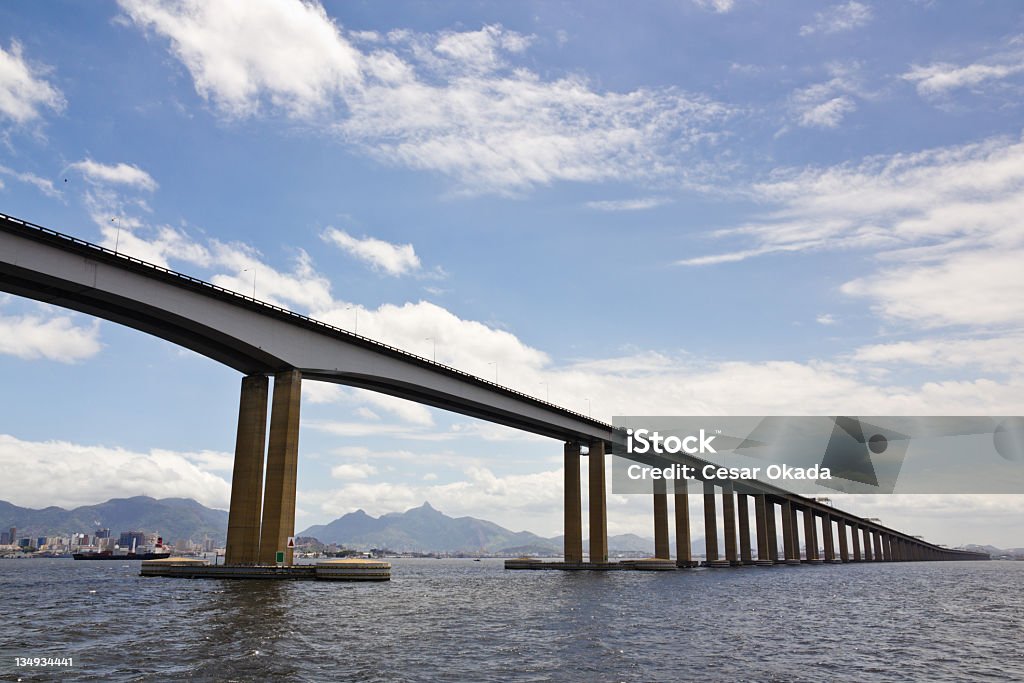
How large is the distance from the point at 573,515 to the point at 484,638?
285ft

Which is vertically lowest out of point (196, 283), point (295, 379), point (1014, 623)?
point (1014, 623)

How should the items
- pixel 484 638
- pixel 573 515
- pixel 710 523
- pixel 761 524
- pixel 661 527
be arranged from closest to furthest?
pixel 484 638 → pixel 573 515 → pixel 661 527 → pixel 710 523 → pixel 761 524

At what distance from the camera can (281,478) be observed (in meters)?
65.9

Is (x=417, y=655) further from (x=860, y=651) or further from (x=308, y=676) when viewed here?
(x=860, y=651)

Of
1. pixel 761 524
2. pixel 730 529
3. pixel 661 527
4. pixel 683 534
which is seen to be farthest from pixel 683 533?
pixel 761 524

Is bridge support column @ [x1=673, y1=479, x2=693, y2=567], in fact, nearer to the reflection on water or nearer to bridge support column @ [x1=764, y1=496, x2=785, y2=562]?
bridge support column @ [x1=764, y1=496, x2=785, y2=562]

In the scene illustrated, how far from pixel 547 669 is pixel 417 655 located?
15.6ft

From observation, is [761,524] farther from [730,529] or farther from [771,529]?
[730,529]

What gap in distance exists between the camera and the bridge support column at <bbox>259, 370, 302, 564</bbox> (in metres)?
65.4

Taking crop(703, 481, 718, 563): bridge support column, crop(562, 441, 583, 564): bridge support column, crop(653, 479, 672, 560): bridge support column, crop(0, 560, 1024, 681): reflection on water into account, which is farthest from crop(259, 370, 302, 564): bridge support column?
crop(703, 481, 718, 563): bridge support column

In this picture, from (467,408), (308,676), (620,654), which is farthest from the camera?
(467,408)

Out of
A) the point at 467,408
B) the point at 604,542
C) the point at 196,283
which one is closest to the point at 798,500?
the point at 604,542

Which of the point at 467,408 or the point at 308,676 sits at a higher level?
the point at 467,408

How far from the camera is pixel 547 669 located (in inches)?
953
